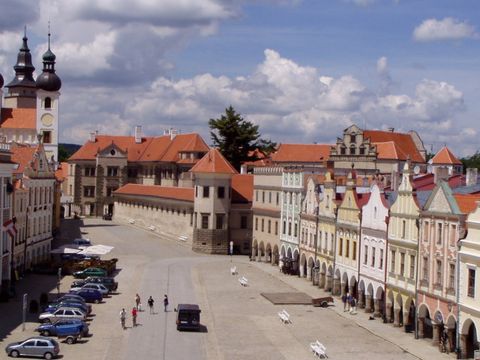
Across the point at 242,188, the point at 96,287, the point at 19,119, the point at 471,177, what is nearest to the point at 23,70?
the point at 19,119

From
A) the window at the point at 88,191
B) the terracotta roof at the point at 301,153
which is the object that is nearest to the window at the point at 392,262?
the terracotta roof at the point at 301,153

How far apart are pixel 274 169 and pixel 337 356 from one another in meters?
44.8

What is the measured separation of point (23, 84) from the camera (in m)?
147

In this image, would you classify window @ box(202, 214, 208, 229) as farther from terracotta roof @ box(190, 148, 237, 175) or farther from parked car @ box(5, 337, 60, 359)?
parked car @ box(5, 337, 60, 359)

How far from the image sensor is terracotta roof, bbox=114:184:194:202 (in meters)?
102

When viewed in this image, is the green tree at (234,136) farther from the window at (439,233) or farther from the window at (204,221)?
the window at (439,233)

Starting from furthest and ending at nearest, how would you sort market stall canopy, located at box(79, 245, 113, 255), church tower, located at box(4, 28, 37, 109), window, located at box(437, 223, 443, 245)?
church tower, located at box(4, 28, 37, 109) < market stall canopy, located at box(79, 245, 113, 255) < window, located at box(437, 223, 443, 245)

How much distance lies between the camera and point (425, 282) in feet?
156

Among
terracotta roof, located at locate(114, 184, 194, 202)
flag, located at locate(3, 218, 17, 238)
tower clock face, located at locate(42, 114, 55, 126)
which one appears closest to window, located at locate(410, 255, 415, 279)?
flag, located at locate(3, 218, 17, 238)

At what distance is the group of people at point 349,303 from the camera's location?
182 ft

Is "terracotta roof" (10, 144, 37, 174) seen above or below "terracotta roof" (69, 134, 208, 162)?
below

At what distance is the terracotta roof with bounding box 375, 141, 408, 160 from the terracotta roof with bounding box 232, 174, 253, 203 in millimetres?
20347

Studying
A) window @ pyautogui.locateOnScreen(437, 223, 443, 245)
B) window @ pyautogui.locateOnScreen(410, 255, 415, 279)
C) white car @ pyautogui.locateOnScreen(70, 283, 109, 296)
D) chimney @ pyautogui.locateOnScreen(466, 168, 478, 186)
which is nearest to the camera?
window @ pyautogui.locateOnScreen(437, 223, 443, 245)

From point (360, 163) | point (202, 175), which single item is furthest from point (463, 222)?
point (360, 163)
